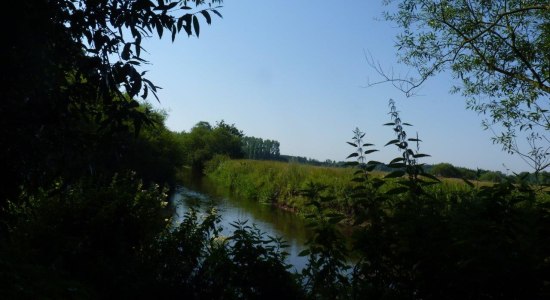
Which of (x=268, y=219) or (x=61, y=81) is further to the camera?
(x=268, y=219)

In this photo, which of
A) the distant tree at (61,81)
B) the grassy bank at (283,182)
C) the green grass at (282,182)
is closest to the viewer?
the distant tree at (61,81)

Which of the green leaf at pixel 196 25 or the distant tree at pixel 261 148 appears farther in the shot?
the distant tree at pixel 261 148

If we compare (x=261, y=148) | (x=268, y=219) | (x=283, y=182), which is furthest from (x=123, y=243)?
(x=261, y=148)

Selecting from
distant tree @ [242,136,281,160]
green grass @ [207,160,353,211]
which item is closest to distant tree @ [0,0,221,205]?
green grass @ [207,160,353,211]

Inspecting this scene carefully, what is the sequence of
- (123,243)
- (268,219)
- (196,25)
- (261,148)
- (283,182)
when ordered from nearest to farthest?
(196,25) < (123,243) < (268,219) < (283,182) < (261,148)

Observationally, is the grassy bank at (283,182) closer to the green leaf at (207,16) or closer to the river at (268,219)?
the river at (268,219)

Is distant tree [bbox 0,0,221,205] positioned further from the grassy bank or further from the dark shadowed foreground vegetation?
the grassy bank

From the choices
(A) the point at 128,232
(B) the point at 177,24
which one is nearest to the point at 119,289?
(A) the point at 128,232

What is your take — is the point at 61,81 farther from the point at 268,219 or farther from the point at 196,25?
the point at 268,219

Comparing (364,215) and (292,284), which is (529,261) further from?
(292,284)

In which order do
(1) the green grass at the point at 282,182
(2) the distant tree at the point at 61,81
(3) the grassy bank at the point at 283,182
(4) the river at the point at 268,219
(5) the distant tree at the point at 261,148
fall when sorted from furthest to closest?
(5) the distant tree at the point at 261,148 → (1) the green grass at the point at 282,182 → (3) the grassy bank at the point at 283,182 → (4) the river at the point at 268,219 → (2) the distant tree at the point at 61,81

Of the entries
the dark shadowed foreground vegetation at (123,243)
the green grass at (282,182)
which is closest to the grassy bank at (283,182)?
the green grass at (282,182)

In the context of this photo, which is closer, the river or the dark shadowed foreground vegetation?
the dark shadowed foreground vegetation

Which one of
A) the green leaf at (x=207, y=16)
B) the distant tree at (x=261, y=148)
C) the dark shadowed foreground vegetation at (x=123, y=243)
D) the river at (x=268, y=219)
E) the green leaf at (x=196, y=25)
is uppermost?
the distant tree at (x=261, y=148)
